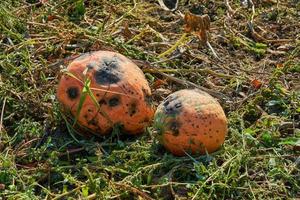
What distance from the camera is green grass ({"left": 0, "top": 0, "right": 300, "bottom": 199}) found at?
3713 millimetres

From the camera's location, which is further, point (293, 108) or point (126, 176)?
point (293, 108)

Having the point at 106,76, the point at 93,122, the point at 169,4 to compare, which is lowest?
the point at 169,4

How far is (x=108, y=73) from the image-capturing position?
4.04m

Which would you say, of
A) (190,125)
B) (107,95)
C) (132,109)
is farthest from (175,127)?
(107,95)

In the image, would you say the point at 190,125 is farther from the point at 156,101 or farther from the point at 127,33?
the point at 127,33

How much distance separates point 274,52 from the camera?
5.32 meters

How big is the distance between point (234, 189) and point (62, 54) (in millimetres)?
1875

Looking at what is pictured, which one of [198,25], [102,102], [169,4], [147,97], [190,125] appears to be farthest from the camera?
[169,4]

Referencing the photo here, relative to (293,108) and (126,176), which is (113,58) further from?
(293,108)

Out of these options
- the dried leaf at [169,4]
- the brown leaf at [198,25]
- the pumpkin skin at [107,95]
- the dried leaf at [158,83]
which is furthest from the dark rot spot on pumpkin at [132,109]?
the dried leaf at [169,4]

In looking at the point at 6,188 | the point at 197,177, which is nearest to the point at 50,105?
the point at 6,188

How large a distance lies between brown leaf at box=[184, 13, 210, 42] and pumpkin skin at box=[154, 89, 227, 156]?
1348 mm

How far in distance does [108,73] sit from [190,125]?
57 centimetres

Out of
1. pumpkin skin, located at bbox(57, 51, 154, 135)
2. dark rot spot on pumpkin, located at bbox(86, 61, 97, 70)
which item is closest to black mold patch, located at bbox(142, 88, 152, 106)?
pumpkin skin, located at bbox(57, 51, 154, 135)
